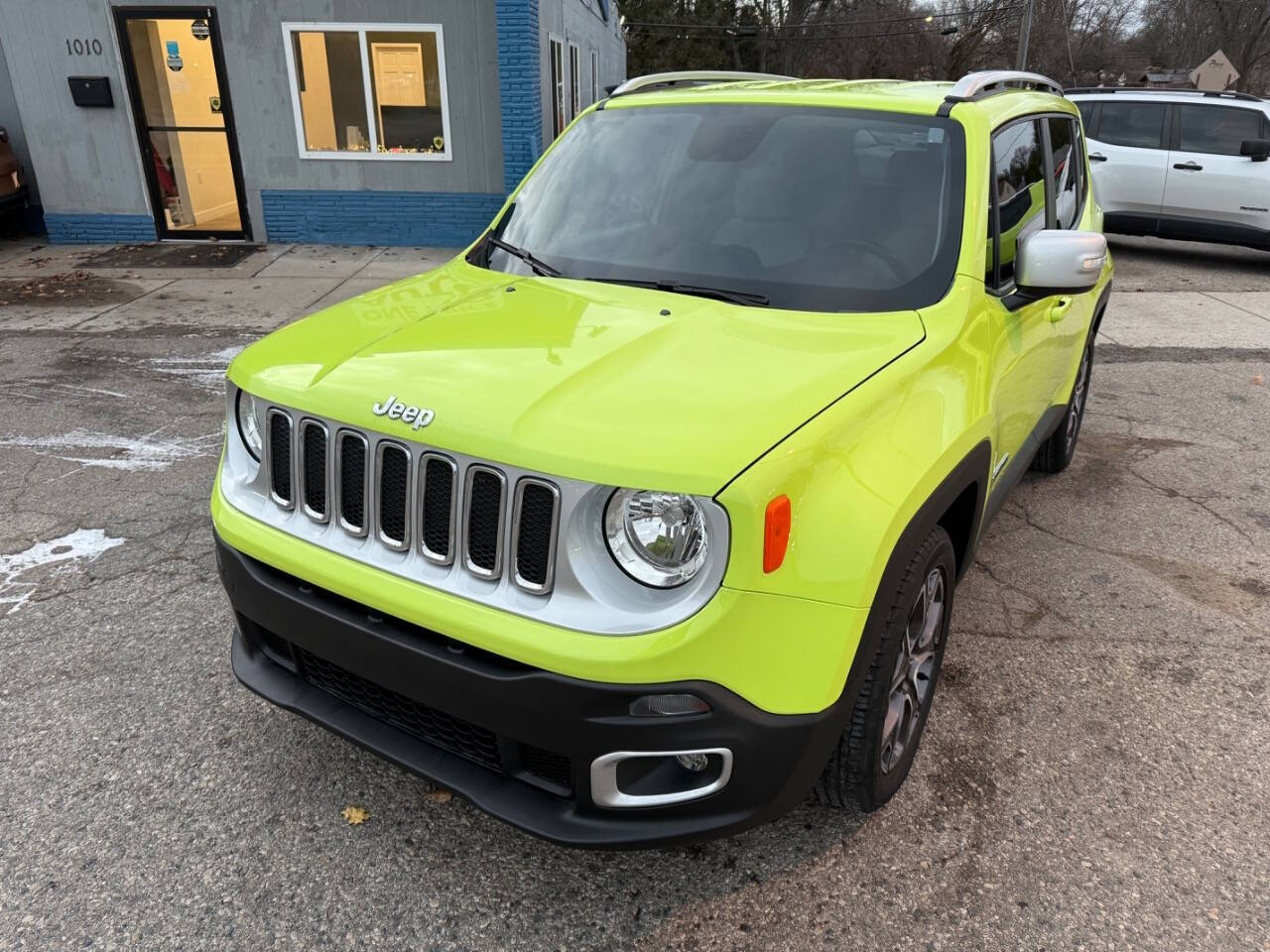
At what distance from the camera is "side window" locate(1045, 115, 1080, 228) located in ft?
12.9

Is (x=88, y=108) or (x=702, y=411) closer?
(x=702, y=411)

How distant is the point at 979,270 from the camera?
2752mm

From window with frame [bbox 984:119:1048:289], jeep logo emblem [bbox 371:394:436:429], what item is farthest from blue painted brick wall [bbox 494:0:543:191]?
jeep logo emblem [bbox 371:394:436:429]

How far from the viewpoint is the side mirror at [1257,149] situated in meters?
10.4

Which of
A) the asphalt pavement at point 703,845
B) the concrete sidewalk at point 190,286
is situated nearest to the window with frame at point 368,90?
the concrete sidewalk at point 190,286

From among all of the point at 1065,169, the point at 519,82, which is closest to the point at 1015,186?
the point at 1065,169

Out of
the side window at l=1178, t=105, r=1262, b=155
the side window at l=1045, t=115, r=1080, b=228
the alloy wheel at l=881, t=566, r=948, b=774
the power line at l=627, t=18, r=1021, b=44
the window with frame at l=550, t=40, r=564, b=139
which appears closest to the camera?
the alloy wheel at l=881, t=566, r=948, b=774

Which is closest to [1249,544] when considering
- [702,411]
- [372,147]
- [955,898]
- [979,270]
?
[979,270]

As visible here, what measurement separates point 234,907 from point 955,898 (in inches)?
69.8

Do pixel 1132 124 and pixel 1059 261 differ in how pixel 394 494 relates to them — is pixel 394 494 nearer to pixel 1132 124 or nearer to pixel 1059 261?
pixel 1059 261

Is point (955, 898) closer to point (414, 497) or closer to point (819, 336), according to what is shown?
point (819, 336)

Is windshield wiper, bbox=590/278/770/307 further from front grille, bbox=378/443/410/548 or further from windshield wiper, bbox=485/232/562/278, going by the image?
front grille, bbox=378/443/410/548

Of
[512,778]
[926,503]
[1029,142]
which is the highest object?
[1029,142]

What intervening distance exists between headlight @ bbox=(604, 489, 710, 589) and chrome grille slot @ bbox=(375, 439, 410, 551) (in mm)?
496
